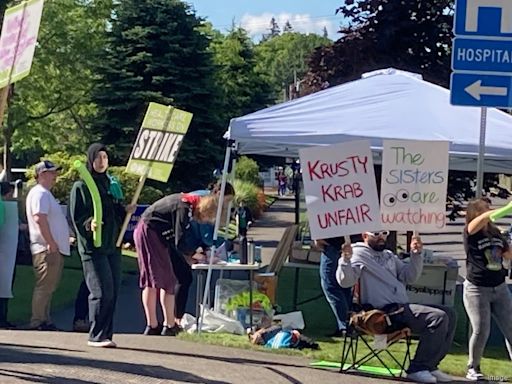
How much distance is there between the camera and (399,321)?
368 inches

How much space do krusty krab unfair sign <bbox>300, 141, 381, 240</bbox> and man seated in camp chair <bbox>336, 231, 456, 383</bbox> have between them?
254 millimetres

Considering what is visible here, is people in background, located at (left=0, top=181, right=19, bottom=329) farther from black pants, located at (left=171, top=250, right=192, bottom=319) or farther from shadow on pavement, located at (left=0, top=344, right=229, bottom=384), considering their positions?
shadow on pavement, located at (left=0, top=344, right=229, bottom=384)

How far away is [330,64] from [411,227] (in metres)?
10.6

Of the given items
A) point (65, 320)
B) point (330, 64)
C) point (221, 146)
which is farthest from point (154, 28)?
point (65, 320)

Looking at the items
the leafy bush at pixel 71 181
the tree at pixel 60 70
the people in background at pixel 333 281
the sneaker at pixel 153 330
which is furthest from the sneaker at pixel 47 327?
the tree at pixel 60 70

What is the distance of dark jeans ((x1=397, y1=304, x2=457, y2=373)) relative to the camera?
934 cm

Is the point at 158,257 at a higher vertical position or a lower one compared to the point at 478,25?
lower

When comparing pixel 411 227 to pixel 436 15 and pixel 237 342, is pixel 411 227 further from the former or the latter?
pixel 436 15

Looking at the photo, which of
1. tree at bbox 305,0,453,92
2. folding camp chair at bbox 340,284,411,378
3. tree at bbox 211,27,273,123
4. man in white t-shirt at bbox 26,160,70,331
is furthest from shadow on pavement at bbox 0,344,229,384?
tree at bbox 211,27,273,123

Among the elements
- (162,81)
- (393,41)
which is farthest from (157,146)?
(162,81)

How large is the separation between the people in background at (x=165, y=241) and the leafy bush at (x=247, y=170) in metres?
31.4

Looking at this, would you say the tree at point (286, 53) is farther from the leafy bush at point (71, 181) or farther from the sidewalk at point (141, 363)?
the sidewalk at point (141, 363)

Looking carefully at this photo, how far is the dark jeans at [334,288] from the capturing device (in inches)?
458

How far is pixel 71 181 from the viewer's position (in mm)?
25359
